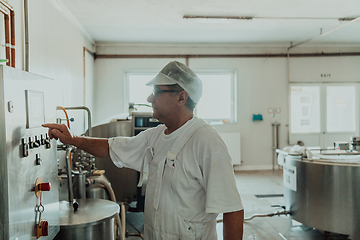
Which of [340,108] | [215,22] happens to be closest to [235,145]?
[340,108]

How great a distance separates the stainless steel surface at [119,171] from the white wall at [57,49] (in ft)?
1.97

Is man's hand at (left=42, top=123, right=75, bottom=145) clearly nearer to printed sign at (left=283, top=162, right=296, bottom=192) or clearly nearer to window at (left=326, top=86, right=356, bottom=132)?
printed sign at (left=283, top=162, right=296, bottom=192)

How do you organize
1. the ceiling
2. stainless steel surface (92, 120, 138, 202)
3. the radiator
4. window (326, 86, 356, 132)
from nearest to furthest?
1. stainless steel surface (92, 120, 138, 202)
2. the ceiling
3. the radiator
4. window (326, 86, 356, 132)

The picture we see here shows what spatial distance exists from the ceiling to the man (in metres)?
3.08

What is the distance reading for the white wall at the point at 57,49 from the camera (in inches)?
111

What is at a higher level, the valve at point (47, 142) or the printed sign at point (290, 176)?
the valve at point (47, 142)

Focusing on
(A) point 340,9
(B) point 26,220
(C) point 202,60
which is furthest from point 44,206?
(C) point 202,60

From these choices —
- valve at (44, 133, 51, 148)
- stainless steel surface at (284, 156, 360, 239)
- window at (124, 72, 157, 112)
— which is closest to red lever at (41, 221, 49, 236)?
valve at (44, 133, 51, 148)

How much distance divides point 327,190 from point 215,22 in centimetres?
316

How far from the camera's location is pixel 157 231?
1.29 m

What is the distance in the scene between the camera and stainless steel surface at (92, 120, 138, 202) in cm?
395

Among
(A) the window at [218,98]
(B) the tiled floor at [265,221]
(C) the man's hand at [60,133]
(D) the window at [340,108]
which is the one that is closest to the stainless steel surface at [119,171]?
(B) the tiled floor at [265,221]

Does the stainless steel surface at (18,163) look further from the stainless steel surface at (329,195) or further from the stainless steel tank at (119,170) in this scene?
the stainless steel tank at (119,170)

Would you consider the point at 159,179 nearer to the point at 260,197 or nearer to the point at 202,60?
the point at 260,197
